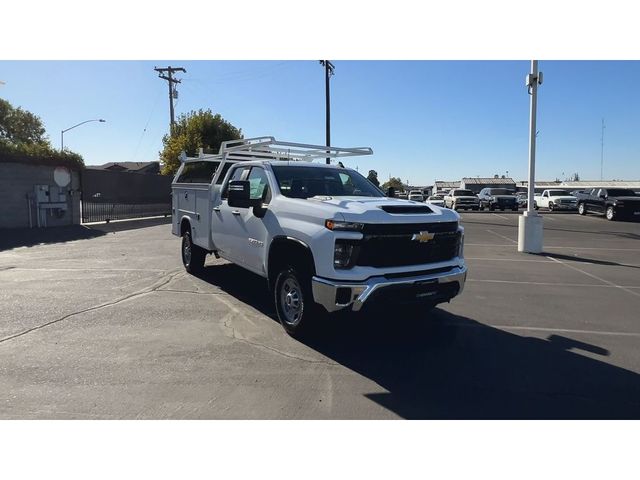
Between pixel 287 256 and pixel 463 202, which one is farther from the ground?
pixel 463 202

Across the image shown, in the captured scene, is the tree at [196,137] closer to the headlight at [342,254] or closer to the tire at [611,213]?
the tire at [611,213]

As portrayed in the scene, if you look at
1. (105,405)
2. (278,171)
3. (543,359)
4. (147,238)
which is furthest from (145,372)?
(147,238)

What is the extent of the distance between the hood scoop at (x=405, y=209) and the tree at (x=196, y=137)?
33929 mm

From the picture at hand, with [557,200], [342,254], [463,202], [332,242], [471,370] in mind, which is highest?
[557,200]

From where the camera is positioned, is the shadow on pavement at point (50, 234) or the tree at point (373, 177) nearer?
the tree at point (373, 177)

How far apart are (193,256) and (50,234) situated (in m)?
10.4

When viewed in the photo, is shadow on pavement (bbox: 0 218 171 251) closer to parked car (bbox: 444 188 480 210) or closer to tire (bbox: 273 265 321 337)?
tire (bbox: 273 265 321 337)

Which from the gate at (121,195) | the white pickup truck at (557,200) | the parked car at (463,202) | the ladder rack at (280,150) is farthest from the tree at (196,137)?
the ladder rack at (280,150)

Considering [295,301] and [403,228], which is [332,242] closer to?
[403,228]

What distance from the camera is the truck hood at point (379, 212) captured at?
4559 mm

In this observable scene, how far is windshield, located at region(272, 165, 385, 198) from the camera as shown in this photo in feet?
19.1

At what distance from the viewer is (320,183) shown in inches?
241

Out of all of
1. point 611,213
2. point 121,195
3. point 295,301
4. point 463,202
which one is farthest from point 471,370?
point 463,202

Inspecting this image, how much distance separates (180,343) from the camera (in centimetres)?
496
